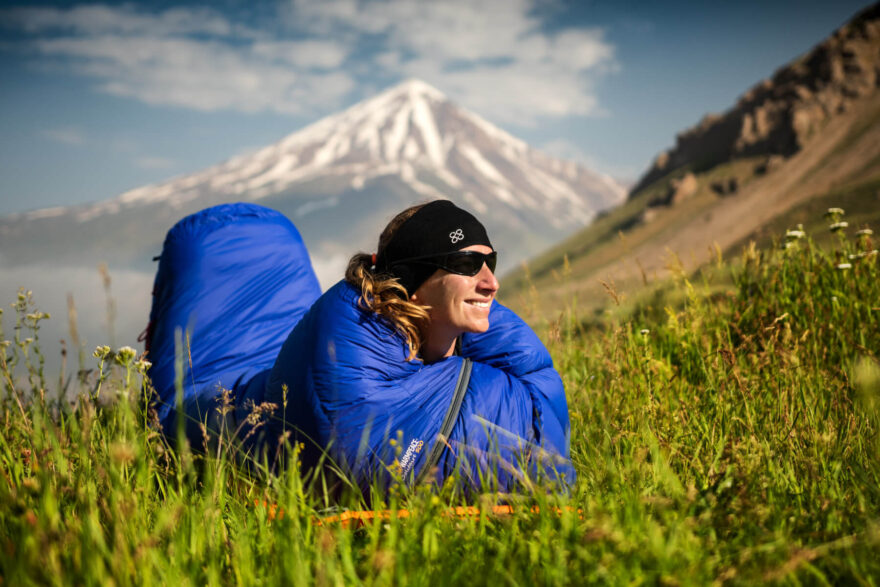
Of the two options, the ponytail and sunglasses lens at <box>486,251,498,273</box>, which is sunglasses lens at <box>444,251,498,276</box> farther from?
the ponytail

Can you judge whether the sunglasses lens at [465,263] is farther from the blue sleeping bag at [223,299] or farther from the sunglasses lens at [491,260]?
the blue sleeping bag at [223,299]

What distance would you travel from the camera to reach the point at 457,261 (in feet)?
8.26

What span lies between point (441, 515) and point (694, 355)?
2.35 m

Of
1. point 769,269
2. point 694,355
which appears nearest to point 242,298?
point 694,355

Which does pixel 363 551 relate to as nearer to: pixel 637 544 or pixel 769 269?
pixel 637 544

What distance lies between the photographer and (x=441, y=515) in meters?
1.69

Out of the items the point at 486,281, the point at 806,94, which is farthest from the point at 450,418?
the point at 806,94

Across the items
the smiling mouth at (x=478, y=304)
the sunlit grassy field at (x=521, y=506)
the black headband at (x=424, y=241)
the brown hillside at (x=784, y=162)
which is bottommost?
the sunlit grassy field at (x=521, y=506)

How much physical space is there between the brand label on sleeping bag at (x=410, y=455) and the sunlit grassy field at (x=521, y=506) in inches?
→ 5.8

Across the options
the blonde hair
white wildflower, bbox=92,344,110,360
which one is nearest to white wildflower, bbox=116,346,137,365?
white wildflower, bbox=92,344,110,360

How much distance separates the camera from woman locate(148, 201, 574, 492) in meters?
2.16

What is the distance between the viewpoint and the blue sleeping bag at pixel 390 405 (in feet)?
7.05

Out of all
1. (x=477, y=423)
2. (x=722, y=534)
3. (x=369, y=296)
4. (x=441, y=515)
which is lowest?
(x=722, y=534)

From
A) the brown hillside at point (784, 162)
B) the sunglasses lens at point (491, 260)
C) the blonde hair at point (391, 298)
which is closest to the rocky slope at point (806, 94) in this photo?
the brown hillside at point (784, 162)
